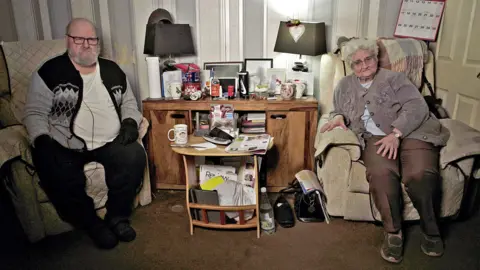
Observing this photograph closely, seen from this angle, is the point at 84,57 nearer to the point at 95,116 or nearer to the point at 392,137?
the point at 95,116

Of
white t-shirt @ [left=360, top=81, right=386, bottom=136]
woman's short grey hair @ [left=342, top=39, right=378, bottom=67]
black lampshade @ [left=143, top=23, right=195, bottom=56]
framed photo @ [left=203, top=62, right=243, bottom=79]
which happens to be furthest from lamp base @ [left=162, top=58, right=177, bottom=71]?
white t-shirt @ [left=360, top=81, right=386, bottom=136]

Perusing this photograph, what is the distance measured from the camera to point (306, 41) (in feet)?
7.72

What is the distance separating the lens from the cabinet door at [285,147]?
234cm

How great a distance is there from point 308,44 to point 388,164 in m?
0.93

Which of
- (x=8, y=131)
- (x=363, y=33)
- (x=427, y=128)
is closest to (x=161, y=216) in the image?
(x=8, y=131)

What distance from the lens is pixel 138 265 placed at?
174 cm

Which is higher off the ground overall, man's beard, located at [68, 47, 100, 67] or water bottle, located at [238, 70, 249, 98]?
man's beard, located at [68, 47, 100, 67]

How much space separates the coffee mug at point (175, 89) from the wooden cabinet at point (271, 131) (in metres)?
0.09

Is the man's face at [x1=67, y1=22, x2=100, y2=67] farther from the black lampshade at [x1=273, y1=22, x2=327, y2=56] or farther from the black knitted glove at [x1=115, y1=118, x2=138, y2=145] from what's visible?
the black lampshade at [x1=273, y1=22, x2=327, y2=56]

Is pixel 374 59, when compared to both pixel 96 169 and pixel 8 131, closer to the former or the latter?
pixel 96 169

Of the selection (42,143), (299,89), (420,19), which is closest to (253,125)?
(299,89)

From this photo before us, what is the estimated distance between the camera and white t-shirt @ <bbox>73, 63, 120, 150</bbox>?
6.66 feet

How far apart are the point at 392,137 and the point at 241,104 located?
0.93 metres

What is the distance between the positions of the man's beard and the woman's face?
1478 millimetres
